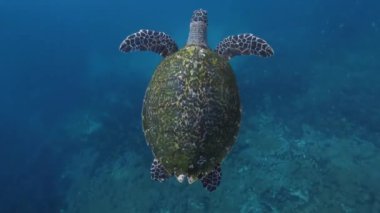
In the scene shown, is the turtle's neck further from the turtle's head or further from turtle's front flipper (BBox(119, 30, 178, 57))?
turtle's front flipper (BBox(119, 30, 178, 57))

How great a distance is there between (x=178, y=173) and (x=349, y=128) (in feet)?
33.3

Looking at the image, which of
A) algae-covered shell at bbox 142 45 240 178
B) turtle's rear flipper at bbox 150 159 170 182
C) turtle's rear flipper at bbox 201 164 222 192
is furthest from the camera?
turtle's rear flipper at bbox 201 164 222 192

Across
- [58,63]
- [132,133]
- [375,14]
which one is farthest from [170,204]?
[375,14]

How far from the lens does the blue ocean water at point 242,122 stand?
1120cm

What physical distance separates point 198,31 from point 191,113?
182cm

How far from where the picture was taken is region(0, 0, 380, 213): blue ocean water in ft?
36.7

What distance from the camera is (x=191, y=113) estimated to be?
438 centimetres

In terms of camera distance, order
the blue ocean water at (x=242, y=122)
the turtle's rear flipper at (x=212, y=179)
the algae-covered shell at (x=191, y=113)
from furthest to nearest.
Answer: the blue ocean water at (x=242, y=122) → the turtle's rear flipper at (x=212, y=179) → the algae-covered shell at (x=191, y=113)

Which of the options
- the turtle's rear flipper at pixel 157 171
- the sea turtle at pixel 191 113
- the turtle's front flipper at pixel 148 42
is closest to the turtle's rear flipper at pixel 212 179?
the turtle's rear flipper at pixel 157 171

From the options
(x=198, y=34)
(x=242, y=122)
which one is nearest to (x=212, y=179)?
(x=198, y=34)

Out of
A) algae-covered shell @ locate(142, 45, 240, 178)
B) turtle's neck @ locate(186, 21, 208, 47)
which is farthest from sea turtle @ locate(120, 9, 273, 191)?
turtle's neck @ locate(186, 21, 208, 47)

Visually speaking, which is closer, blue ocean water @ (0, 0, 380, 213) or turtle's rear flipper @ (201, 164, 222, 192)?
turtle's rear flipper @ (201, 164, 222, 192)

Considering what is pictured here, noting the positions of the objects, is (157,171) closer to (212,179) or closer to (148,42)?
(212,179)

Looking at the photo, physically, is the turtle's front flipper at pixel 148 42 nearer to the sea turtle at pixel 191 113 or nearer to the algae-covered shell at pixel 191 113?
the sea turtle at pixel 191 113
